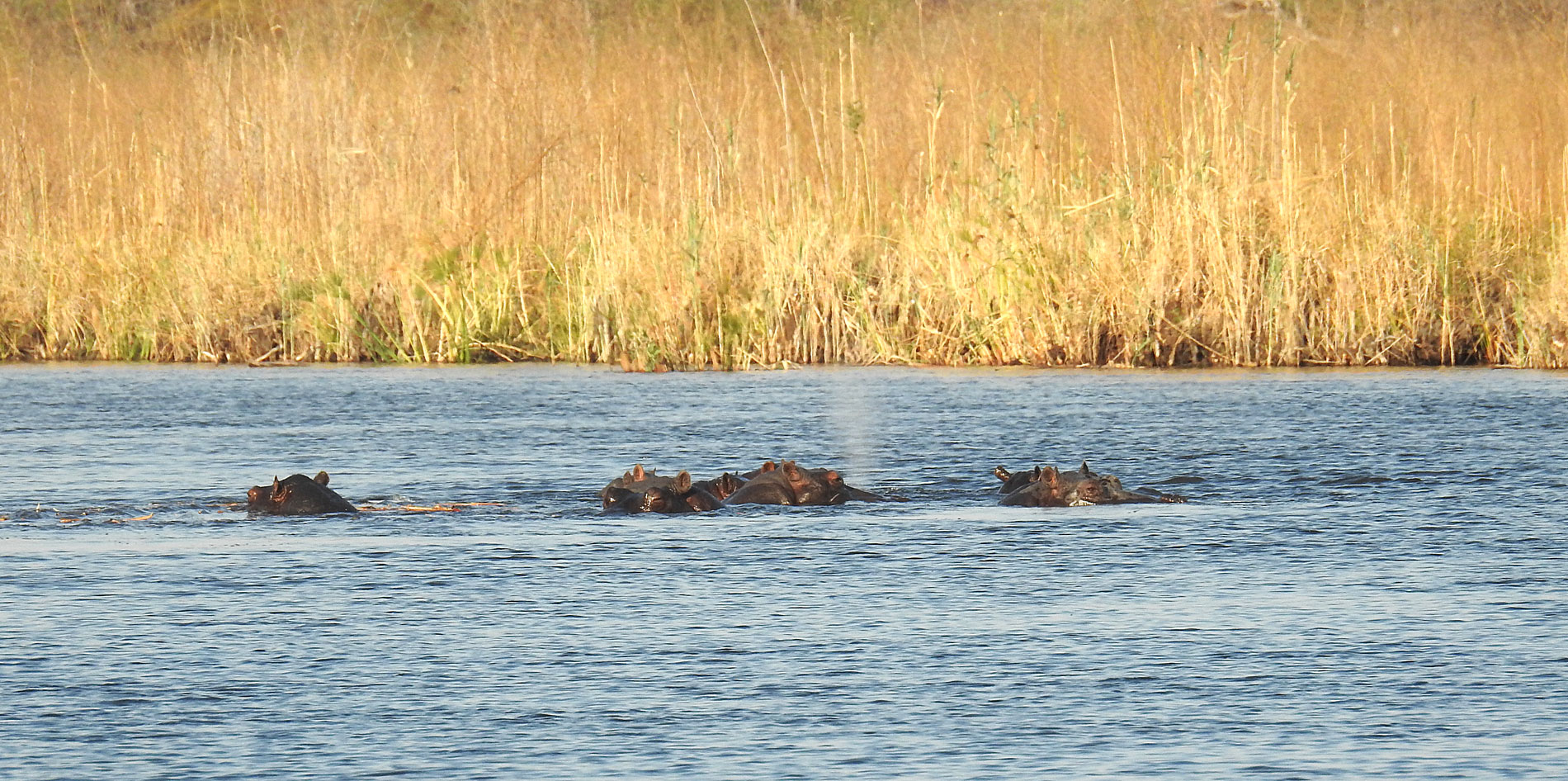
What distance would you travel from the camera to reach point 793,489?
7480 mm

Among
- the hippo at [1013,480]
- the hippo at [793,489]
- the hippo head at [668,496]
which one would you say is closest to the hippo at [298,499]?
the hippo head at [668,496]

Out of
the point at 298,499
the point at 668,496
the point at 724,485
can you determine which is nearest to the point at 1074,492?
the point at 724,485

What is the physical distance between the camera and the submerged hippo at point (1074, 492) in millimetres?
7309

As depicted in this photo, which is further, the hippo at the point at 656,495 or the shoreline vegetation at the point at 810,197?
the shoreline vegetation at the point at 810,197

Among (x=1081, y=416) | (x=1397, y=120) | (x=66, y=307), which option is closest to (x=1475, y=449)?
(x=1081, y=416)

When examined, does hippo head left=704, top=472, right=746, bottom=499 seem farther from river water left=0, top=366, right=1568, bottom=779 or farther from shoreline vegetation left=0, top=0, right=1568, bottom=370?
shoreline vegetation left=0, top=0, right=1568, bottom=370

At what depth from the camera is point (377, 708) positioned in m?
4.46

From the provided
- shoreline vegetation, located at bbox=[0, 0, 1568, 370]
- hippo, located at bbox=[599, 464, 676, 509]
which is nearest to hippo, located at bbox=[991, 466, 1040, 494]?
hippo, located at bbox=[599, 464, 676, 509]

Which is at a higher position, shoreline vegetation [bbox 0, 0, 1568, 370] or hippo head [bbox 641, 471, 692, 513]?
shoreline vegetation [bbox 0, 0, 1568, 370]

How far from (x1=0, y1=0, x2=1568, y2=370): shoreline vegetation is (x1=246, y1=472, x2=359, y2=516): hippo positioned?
18.5 ft

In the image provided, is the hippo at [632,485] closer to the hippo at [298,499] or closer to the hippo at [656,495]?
the hippo at [656,495]

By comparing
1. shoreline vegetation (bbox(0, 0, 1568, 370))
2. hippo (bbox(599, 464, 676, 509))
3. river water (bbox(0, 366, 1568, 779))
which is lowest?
river water (bbox(0, 366, 1568, 779))

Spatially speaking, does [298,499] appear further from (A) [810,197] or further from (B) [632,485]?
(A) [810,197]

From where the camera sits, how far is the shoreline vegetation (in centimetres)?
1240
